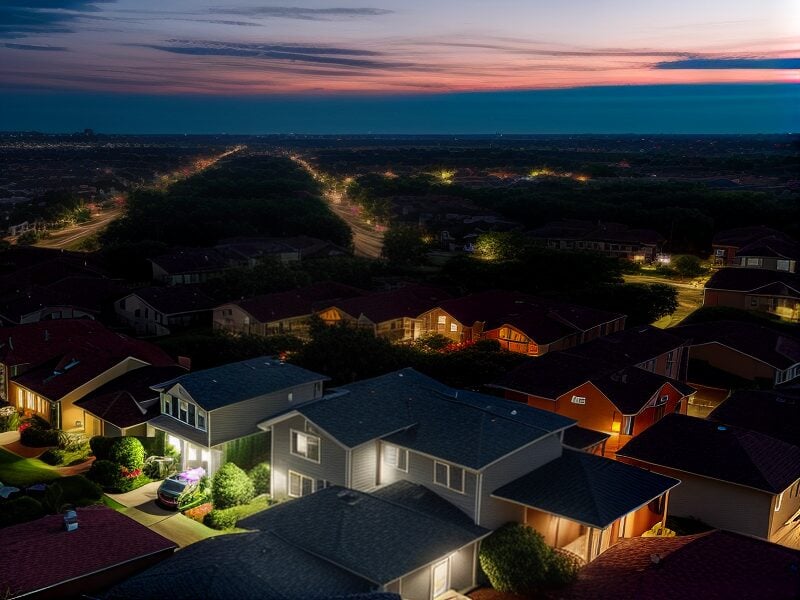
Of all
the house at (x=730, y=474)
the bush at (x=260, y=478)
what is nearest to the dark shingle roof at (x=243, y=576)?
the bush at (x=260, y=478)

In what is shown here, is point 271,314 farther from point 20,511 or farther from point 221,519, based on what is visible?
point 20,511

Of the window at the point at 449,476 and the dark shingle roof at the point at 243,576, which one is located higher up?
the window at the point at 449,476

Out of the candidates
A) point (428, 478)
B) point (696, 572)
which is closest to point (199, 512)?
point (428, 478)

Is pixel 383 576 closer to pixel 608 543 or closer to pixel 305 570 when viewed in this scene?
pixel 305 570

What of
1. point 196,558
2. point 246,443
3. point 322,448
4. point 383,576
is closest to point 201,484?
point 246,443

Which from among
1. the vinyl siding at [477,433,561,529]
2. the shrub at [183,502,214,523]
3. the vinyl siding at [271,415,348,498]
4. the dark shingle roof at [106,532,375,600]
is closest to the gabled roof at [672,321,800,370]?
the vinyl siding at [477,433,561,529]

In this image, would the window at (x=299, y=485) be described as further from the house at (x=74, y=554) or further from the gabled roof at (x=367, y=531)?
the house at (x=74, y=554)

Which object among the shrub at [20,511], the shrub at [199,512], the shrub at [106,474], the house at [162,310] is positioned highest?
the shrub at [20,511]
